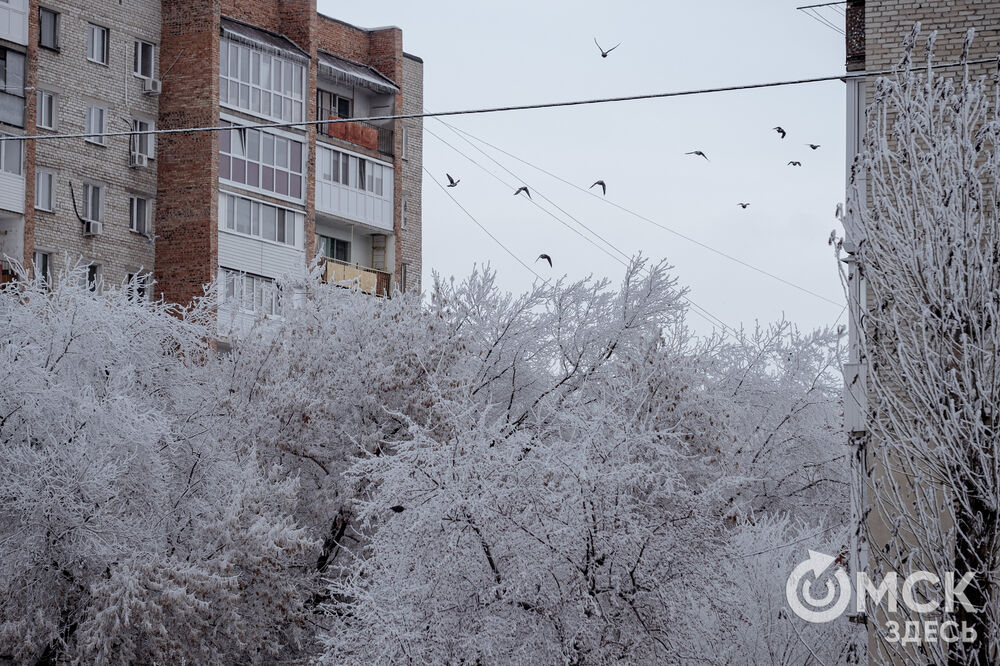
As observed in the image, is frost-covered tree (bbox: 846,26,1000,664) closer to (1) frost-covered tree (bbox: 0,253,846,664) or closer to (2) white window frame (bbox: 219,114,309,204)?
(1) frost-covered tree (bbox: 0,253,846,664)

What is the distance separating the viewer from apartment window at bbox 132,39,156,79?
40.4 meters

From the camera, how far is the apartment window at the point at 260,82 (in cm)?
4091

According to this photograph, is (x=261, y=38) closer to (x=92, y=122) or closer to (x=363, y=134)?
(x=363, y=134)

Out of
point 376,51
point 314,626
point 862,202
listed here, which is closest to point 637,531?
point 862,202

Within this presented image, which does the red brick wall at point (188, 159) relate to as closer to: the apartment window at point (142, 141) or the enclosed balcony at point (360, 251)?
the apartment window at point (142, 141)

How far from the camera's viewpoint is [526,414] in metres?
25.9

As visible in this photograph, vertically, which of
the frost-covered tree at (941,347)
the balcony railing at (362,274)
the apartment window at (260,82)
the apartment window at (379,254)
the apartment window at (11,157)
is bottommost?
the frost-covered tree at (941,347)

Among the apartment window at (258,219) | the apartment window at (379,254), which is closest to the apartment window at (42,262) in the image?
the apartment window at (258,219)

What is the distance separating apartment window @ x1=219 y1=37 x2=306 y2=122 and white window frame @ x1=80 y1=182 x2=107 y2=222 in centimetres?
368

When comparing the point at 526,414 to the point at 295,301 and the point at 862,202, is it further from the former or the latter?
the point at 862,202

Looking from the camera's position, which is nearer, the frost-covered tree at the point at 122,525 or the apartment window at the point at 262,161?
the frost-covered tree at the point at 122,525

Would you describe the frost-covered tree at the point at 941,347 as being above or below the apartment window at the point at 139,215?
below

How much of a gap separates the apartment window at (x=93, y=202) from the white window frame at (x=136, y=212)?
87cm

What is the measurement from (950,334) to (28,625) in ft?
45.4
